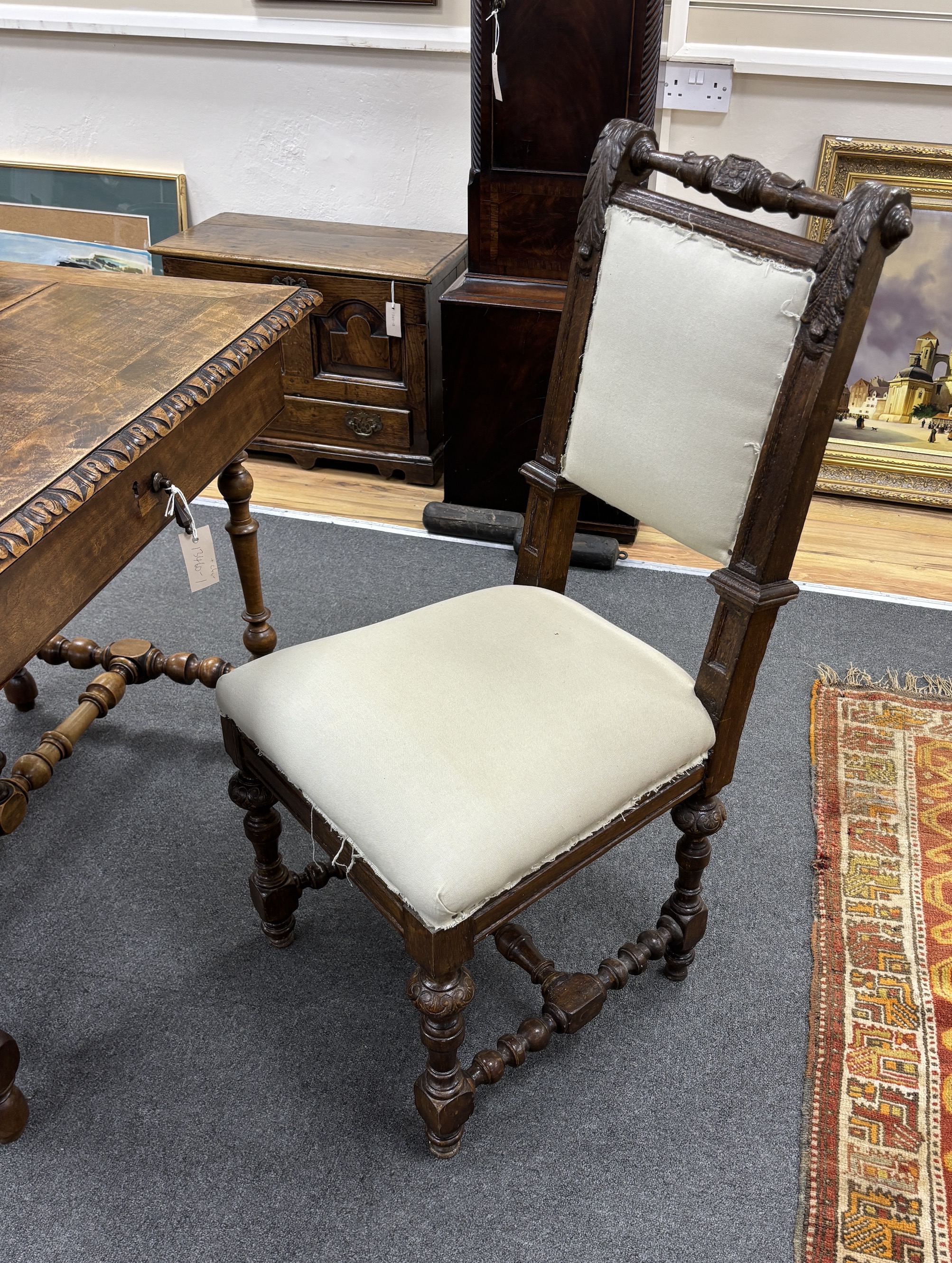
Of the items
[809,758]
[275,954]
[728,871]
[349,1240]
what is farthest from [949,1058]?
[275,954]

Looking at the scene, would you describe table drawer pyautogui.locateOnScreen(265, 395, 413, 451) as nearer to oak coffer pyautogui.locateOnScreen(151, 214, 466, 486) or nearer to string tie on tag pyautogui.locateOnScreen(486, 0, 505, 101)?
oak coffer pyautogui.locateOnScreen(151, 214, 466, 486)

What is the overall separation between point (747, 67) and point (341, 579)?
1.73 meters

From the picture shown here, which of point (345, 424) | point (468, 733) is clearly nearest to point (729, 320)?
point (468, 733)

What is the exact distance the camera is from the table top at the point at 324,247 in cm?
283

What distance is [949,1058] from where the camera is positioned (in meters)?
1.55

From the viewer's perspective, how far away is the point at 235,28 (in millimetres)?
3070

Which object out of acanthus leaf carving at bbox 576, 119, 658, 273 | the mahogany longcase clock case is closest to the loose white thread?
acanthus leaf carving at bbox 576, 119, 658, 273

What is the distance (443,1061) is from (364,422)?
7.02 feet

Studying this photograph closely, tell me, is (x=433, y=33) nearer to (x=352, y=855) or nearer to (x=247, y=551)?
(x=247, y=551)

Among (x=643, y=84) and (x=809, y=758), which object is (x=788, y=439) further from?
(x=643, y=84)

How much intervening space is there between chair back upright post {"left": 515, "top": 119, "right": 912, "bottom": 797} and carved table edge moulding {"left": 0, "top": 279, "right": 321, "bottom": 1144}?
19.4 inches

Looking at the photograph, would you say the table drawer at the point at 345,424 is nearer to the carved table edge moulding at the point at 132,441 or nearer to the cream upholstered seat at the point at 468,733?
the carved table edge moulding at the point at 132,441

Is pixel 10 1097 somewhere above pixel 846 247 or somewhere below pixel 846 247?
below

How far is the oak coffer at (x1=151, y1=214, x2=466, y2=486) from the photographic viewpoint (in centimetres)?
285
